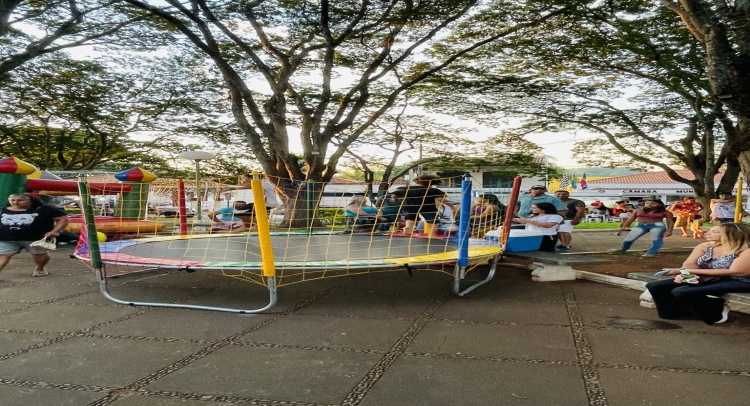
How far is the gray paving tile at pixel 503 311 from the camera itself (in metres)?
4.14

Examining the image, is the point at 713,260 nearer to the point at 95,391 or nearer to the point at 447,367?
the point at 447,367

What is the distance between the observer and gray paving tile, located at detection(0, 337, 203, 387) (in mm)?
2883

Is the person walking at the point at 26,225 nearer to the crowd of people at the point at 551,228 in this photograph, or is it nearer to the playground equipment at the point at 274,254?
the crowd of people at the point at 551,228

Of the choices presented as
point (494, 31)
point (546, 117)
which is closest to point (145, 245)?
point (494, 31)

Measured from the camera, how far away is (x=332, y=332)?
3822 mm

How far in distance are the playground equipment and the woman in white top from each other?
103 cm

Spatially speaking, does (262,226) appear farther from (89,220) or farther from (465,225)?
(465,225)

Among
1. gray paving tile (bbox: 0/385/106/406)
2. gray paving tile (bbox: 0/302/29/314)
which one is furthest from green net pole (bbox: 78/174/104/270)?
gray paving tile (bbox: 0/385/106/406)

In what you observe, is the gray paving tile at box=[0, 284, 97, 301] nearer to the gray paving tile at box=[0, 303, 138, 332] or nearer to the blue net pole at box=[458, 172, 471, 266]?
the gray paving tile at box=[0, 303, 138, 332]

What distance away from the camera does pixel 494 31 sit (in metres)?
12.4

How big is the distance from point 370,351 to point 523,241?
12.7 feet

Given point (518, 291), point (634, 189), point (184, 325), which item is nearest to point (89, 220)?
point (184, 325)

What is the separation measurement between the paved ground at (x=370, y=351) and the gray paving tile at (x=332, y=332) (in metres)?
0.01

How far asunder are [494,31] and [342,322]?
10.0 metres
